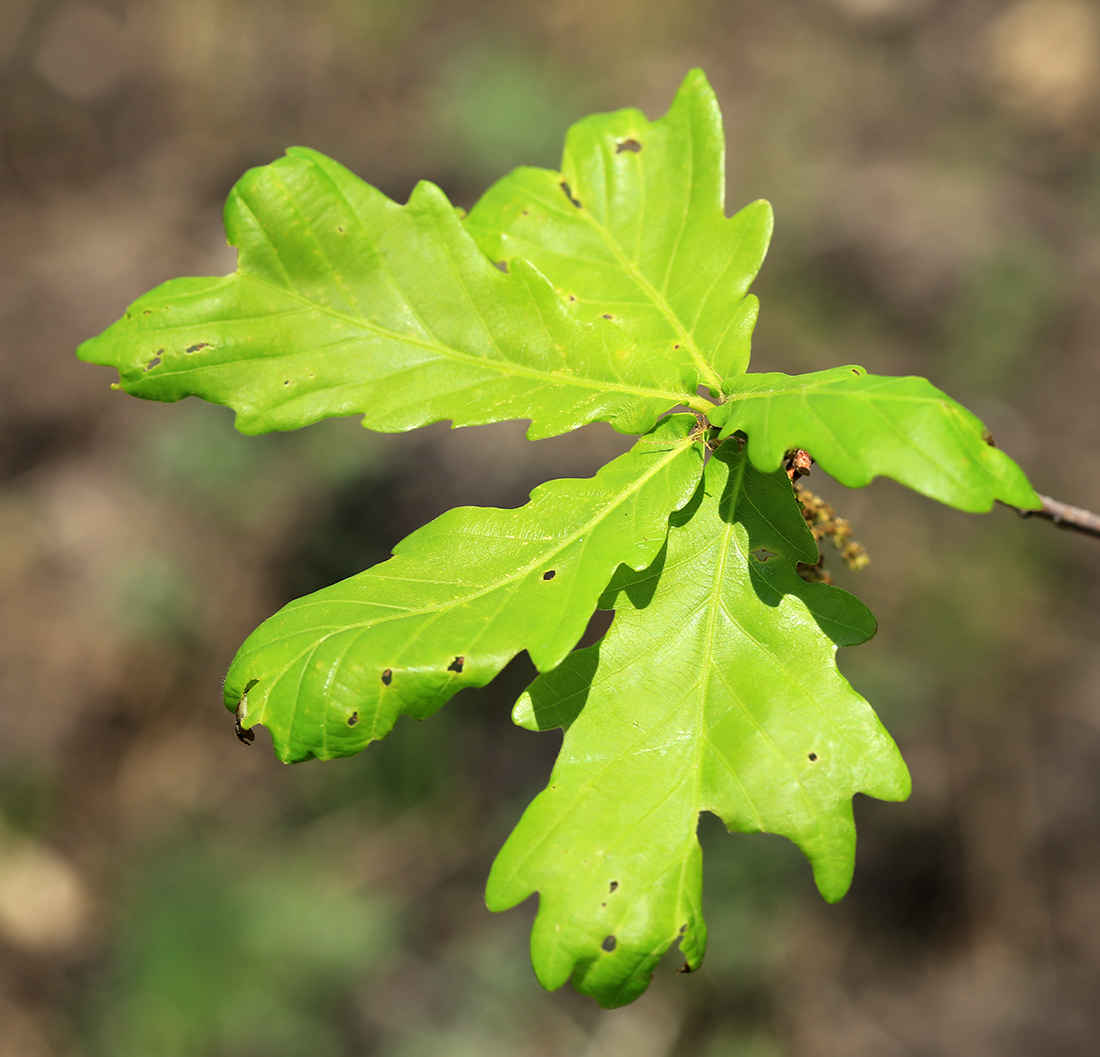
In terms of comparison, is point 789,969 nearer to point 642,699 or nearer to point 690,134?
point 642,699

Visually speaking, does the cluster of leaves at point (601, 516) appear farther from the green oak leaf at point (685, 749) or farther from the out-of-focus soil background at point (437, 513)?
the out-of-focus soil background at point (437, 513)

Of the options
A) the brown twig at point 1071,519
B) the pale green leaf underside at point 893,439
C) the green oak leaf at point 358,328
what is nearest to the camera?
the pale green leaf underside at point 893,439

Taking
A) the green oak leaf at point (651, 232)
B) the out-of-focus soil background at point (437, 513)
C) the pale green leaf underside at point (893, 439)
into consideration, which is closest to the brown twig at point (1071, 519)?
the pale green leaf underside at point (893, 439)

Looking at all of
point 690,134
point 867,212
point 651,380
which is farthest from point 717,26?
point 651,380

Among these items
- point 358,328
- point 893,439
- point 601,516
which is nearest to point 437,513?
point 358,328

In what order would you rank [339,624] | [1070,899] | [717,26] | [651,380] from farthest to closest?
[717,26], [1070,899], [651,380], [339,624]

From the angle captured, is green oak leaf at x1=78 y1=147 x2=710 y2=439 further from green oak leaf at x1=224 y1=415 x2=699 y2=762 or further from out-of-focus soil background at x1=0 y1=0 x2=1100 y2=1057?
out-of-focus soil background at x1=0 y1=0 x2=1100 y2=1057
